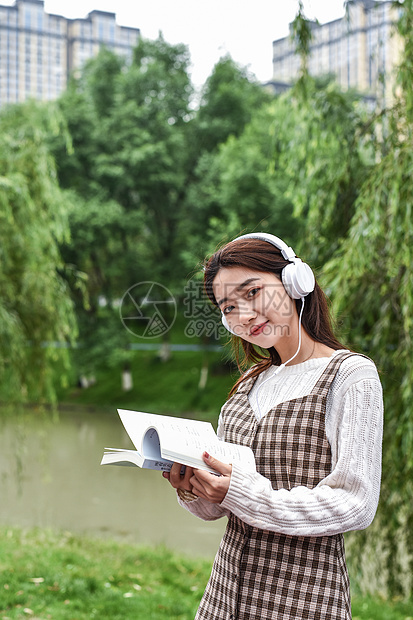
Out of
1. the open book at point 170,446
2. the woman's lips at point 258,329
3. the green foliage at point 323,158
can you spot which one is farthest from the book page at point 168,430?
the green foliage at point 323,158

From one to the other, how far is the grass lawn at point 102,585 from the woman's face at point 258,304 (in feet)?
10.6

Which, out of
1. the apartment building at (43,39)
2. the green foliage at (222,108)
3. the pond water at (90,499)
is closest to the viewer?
the pond water at (90,499)

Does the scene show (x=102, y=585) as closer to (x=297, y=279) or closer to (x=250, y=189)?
(x=297, y=279)

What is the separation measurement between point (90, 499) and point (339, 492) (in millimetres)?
8283

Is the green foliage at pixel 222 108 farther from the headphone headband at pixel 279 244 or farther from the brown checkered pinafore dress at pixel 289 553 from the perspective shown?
the brown checkered pinafore dress at pixel 289 553

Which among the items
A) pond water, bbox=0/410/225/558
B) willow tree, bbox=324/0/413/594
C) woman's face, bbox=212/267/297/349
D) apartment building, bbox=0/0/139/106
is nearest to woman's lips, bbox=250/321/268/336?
woman's face, bbox=212/267/297/349

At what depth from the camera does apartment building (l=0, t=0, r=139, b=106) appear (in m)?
75.2

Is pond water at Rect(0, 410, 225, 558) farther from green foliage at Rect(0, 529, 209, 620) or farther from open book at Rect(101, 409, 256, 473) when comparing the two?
open book at Rect(101, 409, 256, 473)

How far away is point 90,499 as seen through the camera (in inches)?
357

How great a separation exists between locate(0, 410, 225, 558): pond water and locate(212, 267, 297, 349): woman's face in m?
4.64

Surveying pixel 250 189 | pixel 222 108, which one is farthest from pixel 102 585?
pixel 222 108

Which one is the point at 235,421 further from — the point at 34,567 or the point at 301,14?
the point at 34,567

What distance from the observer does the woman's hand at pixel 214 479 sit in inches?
51.6

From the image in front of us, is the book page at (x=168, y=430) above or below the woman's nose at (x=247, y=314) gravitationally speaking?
below
